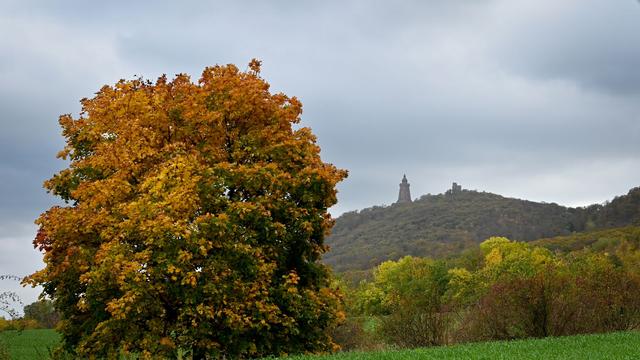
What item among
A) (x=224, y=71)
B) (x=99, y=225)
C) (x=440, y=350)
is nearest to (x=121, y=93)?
(x=224, y=71)

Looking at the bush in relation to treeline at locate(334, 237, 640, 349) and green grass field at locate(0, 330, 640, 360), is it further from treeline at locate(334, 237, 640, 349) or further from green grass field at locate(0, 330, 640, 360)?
green grass field at locate(0, 330, 640, 360)

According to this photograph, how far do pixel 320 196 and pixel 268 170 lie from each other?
2.10 metres

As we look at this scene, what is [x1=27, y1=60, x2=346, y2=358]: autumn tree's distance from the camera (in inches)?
747

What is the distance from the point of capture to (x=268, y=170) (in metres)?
20.8

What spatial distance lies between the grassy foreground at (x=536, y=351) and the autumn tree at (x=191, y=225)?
2.51 m

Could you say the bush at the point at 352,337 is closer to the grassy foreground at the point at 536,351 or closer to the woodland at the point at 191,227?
the woodland at the point at 191,227

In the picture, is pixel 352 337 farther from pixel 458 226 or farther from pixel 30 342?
pixel 458 226

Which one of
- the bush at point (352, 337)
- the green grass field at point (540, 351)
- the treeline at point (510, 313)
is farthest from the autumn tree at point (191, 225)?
the treeline at point (510, 313)

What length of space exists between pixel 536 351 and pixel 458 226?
164 m

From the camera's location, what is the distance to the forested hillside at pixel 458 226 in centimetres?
14862

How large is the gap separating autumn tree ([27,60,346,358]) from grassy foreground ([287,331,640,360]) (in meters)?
2.51

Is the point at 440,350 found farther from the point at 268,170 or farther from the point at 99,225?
the point at 99,225

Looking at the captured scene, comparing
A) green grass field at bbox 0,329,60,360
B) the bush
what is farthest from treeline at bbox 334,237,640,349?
green grass field at bbox 0,329,60,360

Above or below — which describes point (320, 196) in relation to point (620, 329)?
above
